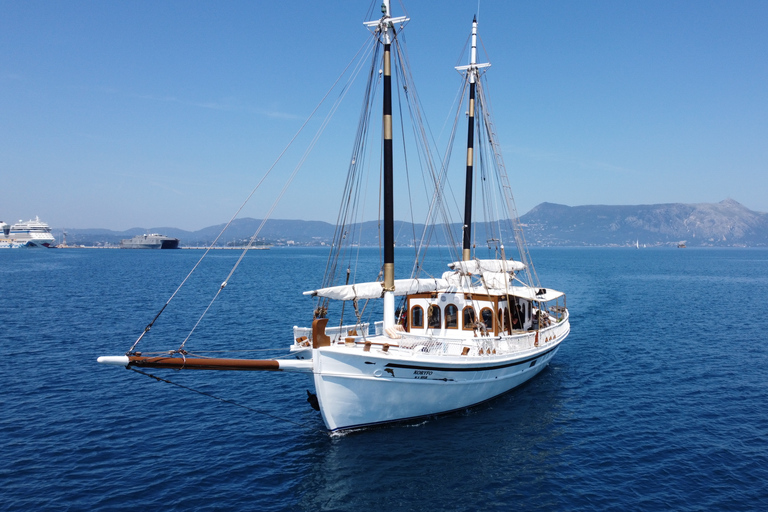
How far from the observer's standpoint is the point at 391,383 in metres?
18.9

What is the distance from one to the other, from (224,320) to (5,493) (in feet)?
98.4

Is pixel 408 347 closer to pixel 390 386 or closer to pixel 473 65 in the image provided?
pixel 390 386

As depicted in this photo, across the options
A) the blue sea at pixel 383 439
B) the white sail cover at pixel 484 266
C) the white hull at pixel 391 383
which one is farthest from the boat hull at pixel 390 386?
the white sail cover at pixel 484 266

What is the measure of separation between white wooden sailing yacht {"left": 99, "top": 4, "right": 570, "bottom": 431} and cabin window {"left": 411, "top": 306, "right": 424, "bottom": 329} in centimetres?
5

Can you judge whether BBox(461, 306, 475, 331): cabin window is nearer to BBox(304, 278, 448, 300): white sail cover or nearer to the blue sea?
BBox(304, 278, 448, 300): white sail cover

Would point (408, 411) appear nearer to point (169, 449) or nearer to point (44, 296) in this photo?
point (169, 449)

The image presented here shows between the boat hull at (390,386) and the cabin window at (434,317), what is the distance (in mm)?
3537

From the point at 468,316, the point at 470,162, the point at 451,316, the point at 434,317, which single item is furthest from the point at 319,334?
the point at 470,162

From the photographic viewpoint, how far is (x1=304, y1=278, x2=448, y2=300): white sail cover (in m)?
19.5

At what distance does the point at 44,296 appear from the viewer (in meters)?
59.7

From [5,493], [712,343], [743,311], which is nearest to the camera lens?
[5,493]

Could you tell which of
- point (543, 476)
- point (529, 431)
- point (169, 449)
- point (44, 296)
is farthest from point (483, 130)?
point (44, 296)

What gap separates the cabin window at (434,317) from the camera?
24078 millimetres

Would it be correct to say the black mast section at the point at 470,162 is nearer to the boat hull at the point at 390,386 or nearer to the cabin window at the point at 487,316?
the cabin window at the point at 487,316
